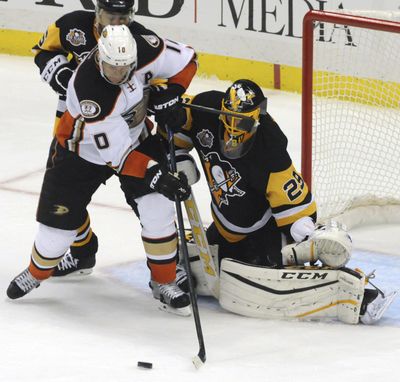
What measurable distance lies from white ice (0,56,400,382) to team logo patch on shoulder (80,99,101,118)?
2.31 feet

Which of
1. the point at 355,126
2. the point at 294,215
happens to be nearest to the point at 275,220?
the point at 294,215

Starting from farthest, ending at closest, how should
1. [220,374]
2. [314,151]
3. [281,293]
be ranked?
[314,151], [281,293], [220,374]

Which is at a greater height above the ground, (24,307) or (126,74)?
(126,74)

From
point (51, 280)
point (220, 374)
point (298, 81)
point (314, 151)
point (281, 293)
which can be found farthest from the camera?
point (298, 81)

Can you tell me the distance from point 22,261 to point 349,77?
1.71 metres

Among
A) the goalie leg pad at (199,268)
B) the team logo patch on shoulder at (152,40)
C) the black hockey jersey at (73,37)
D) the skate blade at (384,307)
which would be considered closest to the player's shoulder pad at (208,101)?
the team logo patch on shoulder at (152,40)

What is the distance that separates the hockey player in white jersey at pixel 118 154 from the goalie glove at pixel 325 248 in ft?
1.33

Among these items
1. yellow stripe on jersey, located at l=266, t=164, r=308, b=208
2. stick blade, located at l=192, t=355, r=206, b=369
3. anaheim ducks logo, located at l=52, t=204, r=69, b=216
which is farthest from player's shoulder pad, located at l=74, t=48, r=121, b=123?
stick blade, located at l=192, t=355, r=206, b=369

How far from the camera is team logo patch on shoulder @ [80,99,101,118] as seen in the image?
3.85 metres

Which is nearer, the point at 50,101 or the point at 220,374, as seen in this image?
the point at 220,374

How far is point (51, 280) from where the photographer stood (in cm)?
453

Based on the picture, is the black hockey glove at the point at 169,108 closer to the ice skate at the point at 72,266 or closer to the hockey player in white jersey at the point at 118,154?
the hockey player in white jersey at the point at 118,154

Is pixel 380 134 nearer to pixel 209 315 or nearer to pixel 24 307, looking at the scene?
pixel 209 315

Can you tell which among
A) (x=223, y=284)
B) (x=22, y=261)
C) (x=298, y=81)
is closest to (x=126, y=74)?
(x=223, y=284)
